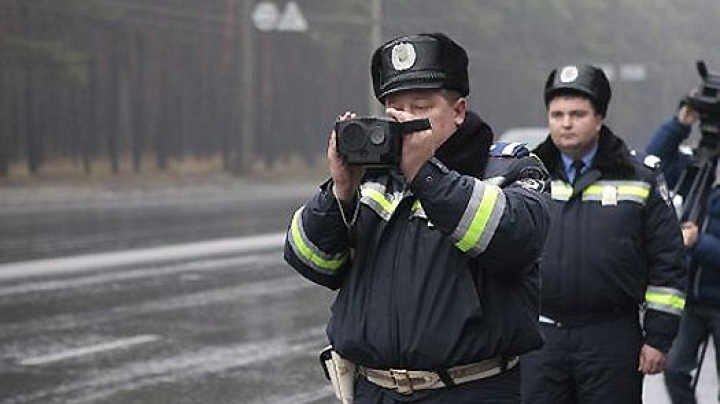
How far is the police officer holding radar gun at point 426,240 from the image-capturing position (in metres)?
2.96

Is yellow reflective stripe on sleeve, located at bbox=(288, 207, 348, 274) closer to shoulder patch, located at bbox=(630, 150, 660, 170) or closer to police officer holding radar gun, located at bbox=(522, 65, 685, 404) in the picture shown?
police officer holding radar gun, located at bbox=(522, 65, 685, 404)

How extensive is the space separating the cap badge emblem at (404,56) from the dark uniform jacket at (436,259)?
0.23 m

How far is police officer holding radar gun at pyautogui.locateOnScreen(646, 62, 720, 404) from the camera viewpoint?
204 inches

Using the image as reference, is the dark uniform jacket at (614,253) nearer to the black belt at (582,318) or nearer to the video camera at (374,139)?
the black belt at (582,318)

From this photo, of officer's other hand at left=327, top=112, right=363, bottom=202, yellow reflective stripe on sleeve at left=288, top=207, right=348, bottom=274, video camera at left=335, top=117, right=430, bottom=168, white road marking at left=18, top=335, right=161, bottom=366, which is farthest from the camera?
white road marking at left=18, top=335, right=161, bottom=366

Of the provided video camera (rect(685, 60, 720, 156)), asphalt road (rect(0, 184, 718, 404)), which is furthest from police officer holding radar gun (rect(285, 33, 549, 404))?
asphalt road (rect(0, 184, 718, 404))

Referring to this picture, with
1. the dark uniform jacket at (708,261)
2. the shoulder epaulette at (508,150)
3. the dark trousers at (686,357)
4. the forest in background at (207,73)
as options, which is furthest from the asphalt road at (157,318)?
the forest in background at (207,73)

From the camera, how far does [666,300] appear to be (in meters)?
4.41

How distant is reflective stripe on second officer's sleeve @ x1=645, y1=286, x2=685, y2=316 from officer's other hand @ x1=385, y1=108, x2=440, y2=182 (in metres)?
1.73

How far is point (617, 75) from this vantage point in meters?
53.9

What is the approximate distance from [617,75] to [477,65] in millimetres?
6047

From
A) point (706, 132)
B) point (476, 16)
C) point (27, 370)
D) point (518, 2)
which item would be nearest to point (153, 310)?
point (27, 370)

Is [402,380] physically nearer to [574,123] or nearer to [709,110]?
[574,123]

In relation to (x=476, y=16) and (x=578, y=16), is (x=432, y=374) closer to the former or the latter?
(x=476, y=16)
